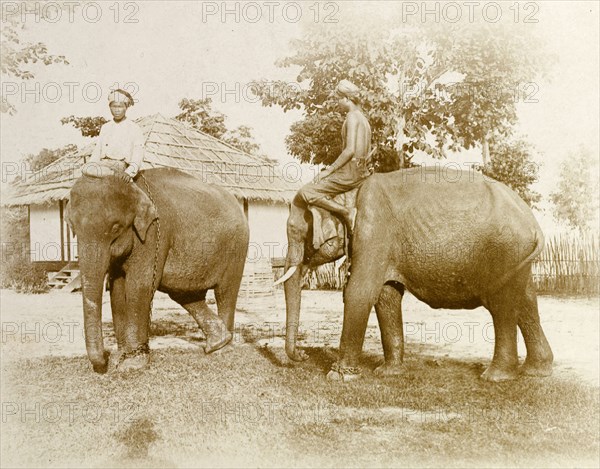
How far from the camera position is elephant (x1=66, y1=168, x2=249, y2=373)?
17.7ft

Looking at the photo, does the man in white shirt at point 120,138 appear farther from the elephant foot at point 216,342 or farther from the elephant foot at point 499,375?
the elephant foot at point 499,375

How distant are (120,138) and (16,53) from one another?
166 centimetres

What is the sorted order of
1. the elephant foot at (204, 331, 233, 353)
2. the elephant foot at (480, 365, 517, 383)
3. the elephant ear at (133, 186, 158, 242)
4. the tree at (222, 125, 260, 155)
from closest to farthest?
the elephant foot at (480, 365, 517, 383)
the elephant ear at (133, 186, 158, 242)
the elephant foot at (204, 331, 233, 353)
the tree at (222, 125, 260, 155)

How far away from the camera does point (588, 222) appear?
11391mm

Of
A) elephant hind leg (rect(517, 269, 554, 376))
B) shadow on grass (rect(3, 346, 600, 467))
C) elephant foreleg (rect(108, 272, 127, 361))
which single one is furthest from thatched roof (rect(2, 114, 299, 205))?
elephant hind leg (rect(517, 269, 554, 376))

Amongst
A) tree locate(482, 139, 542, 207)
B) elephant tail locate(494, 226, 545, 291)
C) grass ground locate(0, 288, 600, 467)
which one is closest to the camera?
grass ground locate(0, 288, 600, 467)

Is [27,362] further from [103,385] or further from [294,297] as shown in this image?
[294,297]

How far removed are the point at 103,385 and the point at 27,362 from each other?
143 centimetres

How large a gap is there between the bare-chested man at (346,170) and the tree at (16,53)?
312 centimetres

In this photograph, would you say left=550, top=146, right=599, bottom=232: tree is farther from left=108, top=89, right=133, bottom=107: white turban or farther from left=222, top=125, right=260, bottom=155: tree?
left=222, top=125, right=260, bottom=155: tree

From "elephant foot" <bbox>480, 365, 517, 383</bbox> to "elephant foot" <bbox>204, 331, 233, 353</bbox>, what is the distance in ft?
9.24

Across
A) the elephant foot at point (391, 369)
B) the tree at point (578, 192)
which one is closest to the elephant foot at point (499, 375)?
the elephant foot at point (391, 369)

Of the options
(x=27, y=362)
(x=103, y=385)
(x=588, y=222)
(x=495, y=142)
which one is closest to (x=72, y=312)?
(x=27, y=362)

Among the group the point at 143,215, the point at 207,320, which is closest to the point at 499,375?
the point at 207,320
